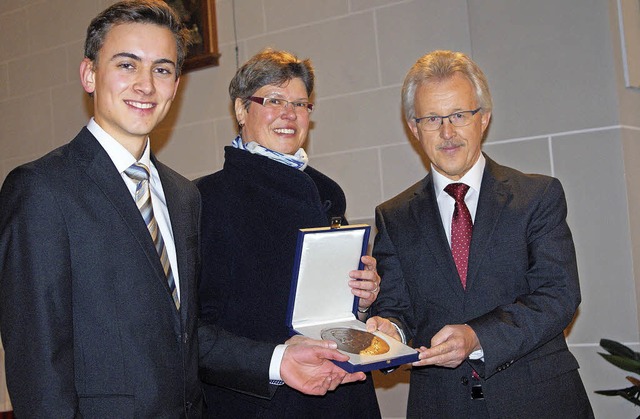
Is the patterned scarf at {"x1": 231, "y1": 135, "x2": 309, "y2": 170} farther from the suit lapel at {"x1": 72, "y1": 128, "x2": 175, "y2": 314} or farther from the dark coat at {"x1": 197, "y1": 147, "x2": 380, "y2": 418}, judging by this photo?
the suit lapel at {"x1": 72, "y1": 128, "x2": 175, "y2": 314}

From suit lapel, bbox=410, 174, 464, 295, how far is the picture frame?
2197 millimetres

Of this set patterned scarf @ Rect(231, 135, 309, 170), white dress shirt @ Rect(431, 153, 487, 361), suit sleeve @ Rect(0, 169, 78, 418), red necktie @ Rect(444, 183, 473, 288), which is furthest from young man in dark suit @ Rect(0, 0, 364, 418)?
white dress shirt @ Rect(431, 153, 487, 361)

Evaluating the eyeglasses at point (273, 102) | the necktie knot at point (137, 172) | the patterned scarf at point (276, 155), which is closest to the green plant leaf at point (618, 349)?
the patterned scarf at point (276, 155)

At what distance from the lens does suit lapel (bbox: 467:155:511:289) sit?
84.3 inches

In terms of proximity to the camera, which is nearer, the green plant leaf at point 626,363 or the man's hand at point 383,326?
the man's hand at point 383,326

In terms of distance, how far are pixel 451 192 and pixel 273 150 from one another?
2.00 ft

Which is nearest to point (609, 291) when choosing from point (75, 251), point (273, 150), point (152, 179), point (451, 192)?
point (451, 192)

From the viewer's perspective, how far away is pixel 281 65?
235 centimetres

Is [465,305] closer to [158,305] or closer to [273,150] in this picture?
[273,150]

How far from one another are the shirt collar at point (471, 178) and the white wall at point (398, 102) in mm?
875

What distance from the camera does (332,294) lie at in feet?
7.02

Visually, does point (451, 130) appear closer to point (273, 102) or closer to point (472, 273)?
point (472, 273)

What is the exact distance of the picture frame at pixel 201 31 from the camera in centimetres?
419

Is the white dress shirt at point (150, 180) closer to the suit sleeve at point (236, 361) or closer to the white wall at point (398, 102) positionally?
the suit sleeve at point (236, 361)
